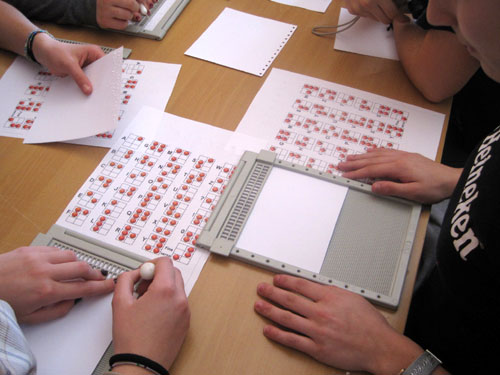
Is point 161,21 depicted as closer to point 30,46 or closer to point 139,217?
point 30,46

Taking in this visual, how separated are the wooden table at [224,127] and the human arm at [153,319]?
0.04m

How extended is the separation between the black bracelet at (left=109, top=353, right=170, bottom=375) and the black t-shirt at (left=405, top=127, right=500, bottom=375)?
500 millimetres

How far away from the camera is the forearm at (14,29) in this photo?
104 centimetres

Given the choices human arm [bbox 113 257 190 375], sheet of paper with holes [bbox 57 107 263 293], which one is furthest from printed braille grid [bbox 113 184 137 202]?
human arm [bbox 113 257 190 375]

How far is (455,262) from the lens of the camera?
655mm

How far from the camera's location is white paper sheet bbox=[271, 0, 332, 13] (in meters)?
1.22

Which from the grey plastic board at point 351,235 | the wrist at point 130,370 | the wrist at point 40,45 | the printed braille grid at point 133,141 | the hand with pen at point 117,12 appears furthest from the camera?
the hand with pen at point 117,12

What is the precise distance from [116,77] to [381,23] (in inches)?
31.1

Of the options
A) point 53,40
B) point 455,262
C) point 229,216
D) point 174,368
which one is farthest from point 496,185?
point 53,40

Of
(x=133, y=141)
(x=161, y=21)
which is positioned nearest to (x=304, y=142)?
(x=133, y=141)

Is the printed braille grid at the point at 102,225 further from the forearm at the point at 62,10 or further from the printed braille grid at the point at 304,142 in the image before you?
the forearm at the point at 62,10

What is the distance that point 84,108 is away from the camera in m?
0.93

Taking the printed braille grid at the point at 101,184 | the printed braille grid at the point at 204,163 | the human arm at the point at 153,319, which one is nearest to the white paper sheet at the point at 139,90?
the printed braille grid at the point at 101,184

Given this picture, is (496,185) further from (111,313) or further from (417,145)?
(111,313)
